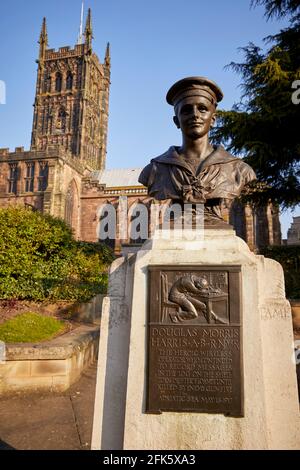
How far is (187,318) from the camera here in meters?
2.54

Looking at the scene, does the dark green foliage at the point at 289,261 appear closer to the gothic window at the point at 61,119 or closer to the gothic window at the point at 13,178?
the gothic window at the point at 13,178

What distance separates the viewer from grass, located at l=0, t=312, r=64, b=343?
605 centimetres

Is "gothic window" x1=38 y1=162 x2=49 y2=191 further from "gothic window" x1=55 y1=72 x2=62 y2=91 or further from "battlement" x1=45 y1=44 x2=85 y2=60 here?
"battlement" x1=45 y1=44 x2=85 y2=60

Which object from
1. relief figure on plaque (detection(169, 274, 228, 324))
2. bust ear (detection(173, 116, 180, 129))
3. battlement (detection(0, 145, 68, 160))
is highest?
battlement (detection(0, 145, 68, 160))

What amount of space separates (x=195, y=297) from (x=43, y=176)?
115 feet

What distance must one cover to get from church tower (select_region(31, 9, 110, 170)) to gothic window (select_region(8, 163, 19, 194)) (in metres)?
15.0

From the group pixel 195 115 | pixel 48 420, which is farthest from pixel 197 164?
pixel 48 420

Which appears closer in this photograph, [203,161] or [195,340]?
[195,340]

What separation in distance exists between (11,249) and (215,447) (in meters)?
8.30

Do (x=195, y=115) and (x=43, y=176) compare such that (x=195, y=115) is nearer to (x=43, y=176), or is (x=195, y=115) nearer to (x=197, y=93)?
(x=197, y=93)

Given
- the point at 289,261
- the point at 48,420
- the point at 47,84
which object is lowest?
the point at 48,420

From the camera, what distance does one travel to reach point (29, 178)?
35.4 m

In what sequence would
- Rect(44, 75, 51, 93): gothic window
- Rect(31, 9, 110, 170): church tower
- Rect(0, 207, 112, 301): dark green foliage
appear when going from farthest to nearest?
Rect(44, 75, 51, 93): gothic window < Rect(31, 9, 110, 170): church tower < Rect(0, 207, 112, 301): dark green foliage

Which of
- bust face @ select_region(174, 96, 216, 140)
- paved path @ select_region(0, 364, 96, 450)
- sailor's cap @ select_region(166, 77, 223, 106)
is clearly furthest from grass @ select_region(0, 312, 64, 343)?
sailor's cap @ select_region(166, 77, 223, 106)
